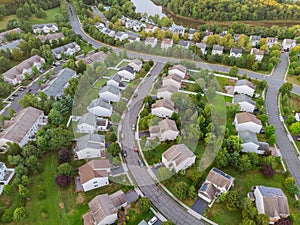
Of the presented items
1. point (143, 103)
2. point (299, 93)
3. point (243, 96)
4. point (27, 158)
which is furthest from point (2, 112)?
point (299, 93)

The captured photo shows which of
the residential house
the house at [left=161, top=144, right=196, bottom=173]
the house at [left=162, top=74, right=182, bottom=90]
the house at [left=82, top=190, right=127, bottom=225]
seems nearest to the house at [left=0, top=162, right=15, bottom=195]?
the house at [left=82, top=190, right=127, bottom=225]

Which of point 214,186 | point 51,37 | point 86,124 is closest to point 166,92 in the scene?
point 86,124

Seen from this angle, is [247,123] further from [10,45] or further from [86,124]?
[10,45]

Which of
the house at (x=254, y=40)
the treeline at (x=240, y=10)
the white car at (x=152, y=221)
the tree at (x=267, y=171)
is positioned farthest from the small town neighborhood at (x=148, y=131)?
the treeline at (x=240, y=10)

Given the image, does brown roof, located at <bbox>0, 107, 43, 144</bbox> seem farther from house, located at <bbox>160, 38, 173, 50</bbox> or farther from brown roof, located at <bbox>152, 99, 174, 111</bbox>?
house, located at <bbox>160, 38, 173, 50</bbox>

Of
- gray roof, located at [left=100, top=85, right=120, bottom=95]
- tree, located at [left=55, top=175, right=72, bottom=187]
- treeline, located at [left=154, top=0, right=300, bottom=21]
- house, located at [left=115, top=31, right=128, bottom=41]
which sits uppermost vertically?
treeline, located at [left=154, top=0, right=300, bottom=21]

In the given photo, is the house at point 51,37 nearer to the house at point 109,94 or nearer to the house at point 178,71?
the house at point 109,94
